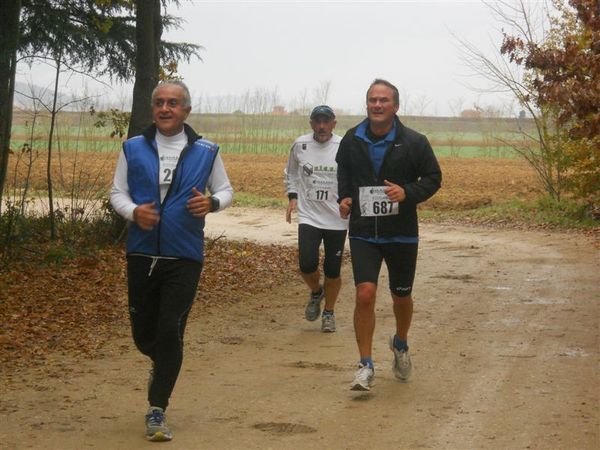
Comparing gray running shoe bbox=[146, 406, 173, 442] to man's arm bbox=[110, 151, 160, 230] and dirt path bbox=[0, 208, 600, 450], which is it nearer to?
dirt path bbox=[0, 208, 600, 450]

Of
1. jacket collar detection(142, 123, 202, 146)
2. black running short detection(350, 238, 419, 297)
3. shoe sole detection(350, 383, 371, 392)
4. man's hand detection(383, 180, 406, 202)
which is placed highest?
jacket collar detection(142, 123, 202, 146)

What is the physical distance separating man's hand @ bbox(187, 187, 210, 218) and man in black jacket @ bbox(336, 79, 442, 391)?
1.74 metres

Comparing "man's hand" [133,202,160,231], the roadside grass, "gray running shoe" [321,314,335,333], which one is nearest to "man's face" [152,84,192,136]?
"man's hand" [133,202,160,231]

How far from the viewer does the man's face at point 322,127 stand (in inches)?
436

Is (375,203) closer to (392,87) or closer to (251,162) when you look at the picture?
(392,87)

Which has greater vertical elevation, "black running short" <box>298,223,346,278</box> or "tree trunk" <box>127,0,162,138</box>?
"tree trunk" <box>127,0,162,138</box>

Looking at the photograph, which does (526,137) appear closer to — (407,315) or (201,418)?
(407,315)

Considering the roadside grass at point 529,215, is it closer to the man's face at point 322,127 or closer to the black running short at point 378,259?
the man's face at point 322,127

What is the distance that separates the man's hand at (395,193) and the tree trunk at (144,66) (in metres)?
8.38

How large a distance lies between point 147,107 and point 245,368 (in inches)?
303

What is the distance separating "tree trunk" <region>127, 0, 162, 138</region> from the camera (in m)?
15.8

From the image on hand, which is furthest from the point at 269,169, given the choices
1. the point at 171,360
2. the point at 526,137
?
the point at 171,360

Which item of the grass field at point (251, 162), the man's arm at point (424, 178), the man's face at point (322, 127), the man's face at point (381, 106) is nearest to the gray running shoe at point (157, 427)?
the man's arm at point (424, 178)

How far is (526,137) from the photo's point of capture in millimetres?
28344
